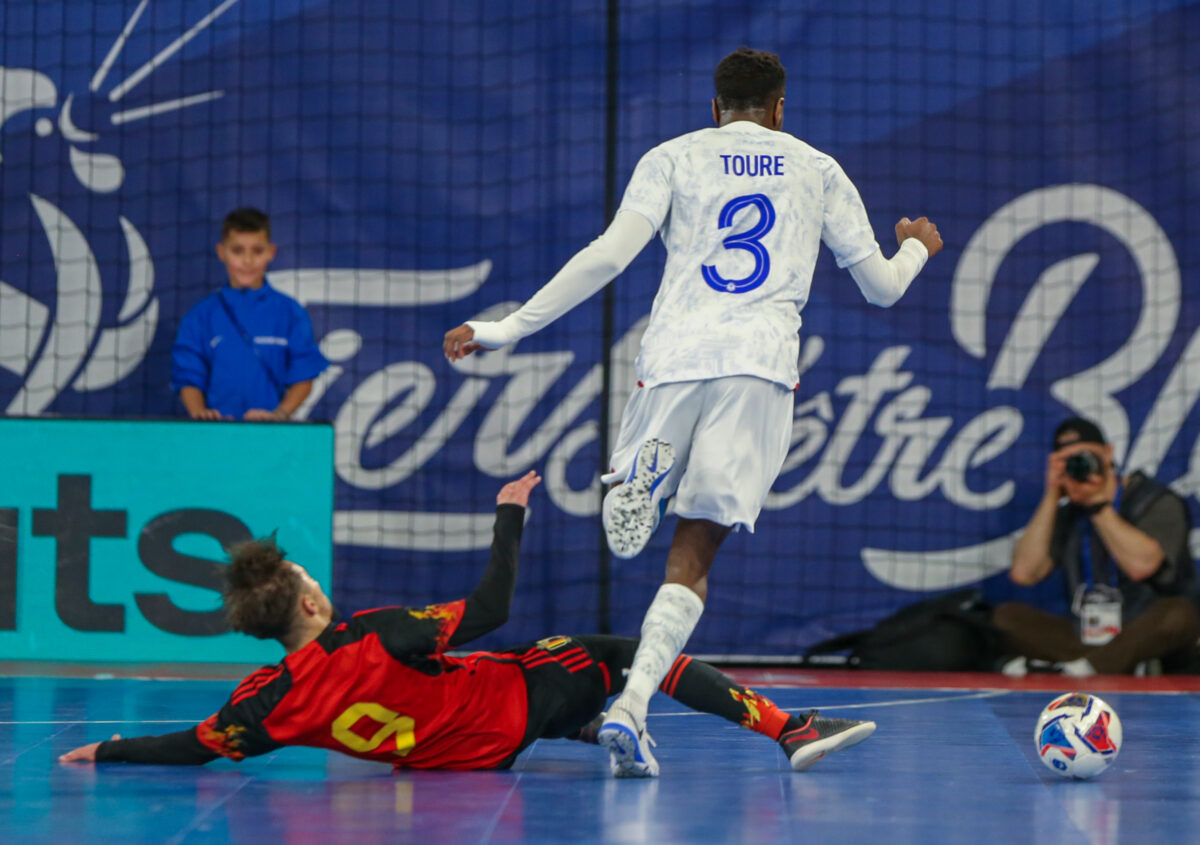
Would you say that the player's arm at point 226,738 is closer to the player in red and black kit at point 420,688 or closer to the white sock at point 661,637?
the player in red and black kit at point 420,688

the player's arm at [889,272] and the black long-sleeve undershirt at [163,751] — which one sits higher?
the player's arm at [889,272]

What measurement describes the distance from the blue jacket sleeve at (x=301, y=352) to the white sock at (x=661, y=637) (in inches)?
171

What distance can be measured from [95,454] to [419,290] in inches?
83.9

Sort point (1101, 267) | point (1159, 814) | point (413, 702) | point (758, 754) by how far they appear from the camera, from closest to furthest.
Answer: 1. point (1159, 814)
2. point (413, 702)
3. point (758, 754)
4. point (1101, 267)

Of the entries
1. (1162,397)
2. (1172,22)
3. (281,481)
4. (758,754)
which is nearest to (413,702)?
(758,754)

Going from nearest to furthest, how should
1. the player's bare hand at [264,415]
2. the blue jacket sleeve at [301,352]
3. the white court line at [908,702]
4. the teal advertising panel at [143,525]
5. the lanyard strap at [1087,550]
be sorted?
the white court line at [908,702]
the teal advertising panel at [143,525]
the player's bare hand at [264,415]
the lanyard strap at [1087,550]
the blue jacket sleeve at [301,352]

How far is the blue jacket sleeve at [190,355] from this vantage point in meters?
8.32

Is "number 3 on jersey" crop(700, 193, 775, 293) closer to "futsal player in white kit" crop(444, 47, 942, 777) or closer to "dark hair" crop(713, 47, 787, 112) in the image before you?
"futsal player in white kit" crop(444, 47, 942, 777)

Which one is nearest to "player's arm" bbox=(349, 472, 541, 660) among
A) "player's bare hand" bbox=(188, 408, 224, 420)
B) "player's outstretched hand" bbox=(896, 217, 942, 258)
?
"player's outstretched hand" bbox=(896, 217, 942, 258)

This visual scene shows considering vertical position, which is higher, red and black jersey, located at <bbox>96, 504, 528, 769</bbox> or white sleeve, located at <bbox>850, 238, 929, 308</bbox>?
white sleeve, located at <bbox>850, 238, 929, 308</bbox>

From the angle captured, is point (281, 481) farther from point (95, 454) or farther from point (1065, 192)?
point (1065, 192)

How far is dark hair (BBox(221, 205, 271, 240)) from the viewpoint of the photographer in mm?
8164

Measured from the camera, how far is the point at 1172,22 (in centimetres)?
894

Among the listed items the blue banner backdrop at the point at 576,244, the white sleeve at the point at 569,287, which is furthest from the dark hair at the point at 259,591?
the blue banner backdrop at the point at 576,244
